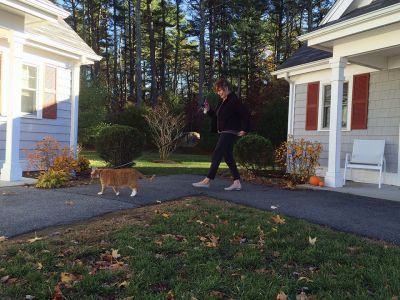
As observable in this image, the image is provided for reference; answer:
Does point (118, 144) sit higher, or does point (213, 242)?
point (118, 144)

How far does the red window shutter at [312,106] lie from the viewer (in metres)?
11.3

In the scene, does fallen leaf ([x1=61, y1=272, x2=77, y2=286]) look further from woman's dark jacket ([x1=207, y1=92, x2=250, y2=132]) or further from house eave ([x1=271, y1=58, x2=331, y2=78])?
house eave ([x1=271, y1=58, x2=331, y2=78])

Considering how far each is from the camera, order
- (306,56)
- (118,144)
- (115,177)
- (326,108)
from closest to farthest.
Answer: (115,177)
(118,144)
(326,108)
(306,56)

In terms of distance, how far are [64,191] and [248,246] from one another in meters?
3.92

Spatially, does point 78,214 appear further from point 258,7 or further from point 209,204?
point 258,7

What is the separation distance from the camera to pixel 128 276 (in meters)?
3.13

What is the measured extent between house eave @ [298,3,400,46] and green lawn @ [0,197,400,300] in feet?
13.8

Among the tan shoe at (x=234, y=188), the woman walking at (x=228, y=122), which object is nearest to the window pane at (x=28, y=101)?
the woman walking at (x=228, y=122)

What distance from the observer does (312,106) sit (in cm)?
1143

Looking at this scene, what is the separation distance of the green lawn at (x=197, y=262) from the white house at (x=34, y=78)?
413cm

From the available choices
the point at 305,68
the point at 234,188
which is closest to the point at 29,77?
the point at 234,188

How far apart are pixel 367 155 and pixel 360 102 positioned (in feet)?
5.07

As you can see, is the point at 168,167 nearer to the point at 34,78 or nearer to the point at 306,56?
the point at 34,78

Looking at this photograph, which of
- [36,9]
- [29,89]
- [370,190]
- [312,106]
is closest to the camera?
[36,9]
